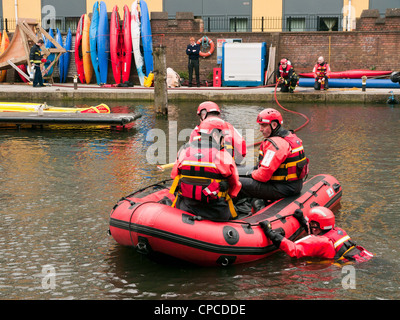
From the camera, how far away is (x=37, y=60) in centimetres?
2056

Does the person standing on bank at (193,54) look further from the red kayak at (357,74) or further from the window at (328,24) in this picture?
the window at (328,24)

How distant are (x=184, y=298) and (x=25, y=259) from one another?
184 centimetres

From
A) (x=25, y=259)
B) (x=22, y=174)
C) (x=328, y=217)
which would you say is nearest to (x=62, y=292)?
(x=25, y=259)

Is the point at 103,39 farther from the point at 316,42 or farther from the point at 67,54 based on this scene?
the point at 316,42

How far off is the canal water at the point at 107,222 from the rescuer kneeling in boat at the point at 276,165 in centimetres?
90

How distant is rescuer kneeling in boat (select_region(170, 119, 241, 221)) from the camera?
19.1 ft

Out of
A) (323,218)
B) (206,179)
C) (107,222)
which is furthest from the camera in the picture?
(107,222)

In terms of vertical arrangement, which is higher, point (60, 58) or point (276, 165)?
point (60, 58)

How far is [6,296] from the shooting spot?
521 cm

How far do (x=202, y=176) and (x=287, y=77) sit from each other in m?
14.6

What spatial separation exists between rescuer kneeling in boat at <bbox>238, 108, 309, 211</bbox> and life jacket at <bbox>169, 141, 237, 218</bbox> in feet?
3.22

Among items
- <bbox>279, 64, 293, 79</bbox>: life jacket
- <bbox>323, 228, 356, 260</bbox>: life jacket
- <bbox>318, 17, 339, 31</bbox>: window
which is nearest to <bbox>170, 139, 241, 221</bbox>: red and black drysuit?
<bbox>323, 228, 356, 260</bbox>: life jacket

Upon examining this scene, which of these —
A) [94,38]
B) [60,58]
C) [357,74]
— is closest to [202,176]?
[357,74]
